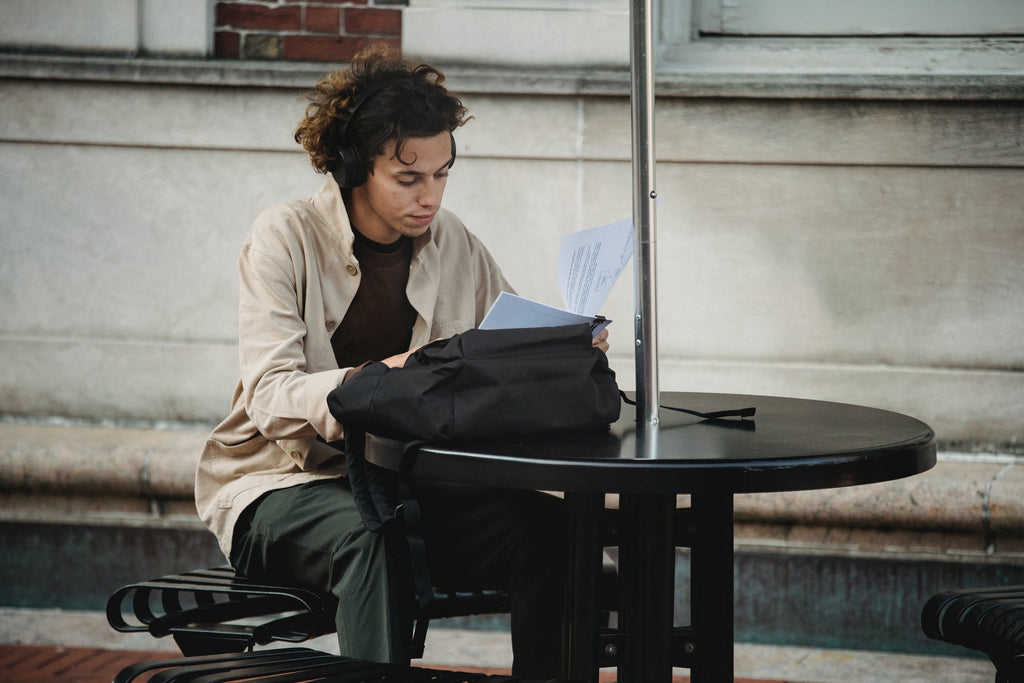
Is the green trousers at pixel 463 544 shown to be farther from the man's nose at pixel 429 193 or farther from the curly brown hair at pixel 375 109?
the curly brown hair at pixel 375 109

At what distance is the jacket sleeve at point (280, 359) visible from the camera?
2014mm

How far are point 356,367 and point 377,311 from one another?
0.30m

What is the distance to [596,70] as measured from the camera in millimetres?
3895

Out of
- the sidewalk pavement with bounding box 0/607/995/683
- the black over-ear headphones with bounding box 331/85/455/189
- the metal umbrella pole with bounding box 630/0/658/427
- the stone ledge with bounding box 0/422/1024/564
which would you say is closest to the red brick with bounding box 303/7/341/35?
the stone ledge with bounding box 0/422/1024/564

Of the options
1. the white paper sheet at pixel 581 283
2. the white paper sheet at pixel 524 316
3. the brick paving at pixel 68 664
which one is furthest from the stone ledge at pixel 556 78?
the white paper sheet at pixel 524 316

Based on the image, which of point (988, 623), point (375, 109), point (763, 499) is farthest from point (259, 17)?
point (988, 623)

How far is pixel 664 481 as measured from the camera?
1560 mm

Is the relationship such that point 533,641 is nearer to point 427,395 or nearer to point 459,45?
point 427,395

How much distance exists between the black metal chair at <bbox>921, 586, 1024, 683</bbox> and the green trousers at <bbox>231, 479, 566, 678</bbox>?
2.40ft

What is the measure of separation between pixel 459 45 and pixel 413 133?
1.68 m

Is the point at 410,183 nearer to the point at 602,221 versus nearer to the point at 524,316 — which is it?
the point at 524,316

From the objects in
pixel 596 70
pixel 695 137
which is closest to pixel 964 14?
pixel 695 137

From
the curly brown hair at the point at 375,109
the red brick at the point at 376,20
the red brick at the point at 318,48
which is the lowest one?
the curly brown hair at the point at 375,109

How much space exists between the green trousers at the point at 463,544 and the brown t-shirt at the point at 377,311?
333 mm
